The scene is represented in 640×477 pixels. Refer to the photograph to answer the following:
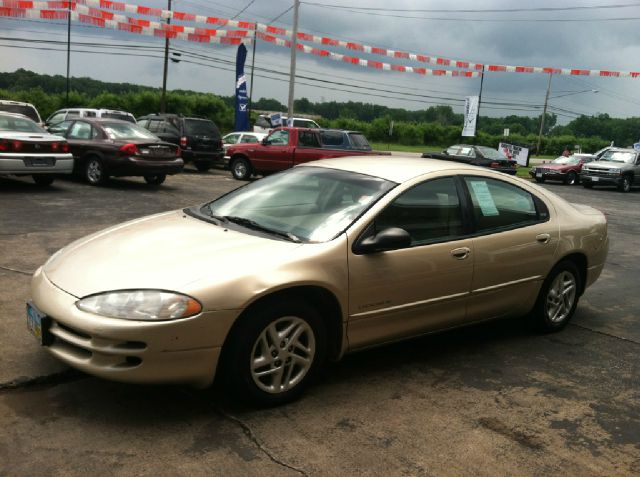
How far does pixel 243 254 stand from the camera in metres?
3.48

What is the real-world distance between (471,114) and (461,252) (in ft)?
104

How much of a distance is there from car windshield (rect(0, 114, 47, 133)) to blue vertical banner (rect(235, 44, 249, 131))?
15468 mm

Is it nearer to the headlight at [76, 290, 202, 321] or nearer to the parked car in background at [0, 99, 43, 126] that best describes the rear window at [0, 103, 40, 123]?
the parked car in background at [0, 99, 43, 126]

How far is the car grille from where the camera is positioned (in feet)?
10.1

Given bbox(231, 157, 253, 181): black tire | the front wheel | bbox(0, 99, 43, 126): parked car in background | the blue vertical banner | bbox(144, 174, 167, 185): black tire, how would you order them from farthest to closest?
the blue vertical banner, the front wheel, bbox(231, 157, 253, 181): black tire, bbox(0, 99, 43, 126): parked car in background, bbox(144, 174, 167, 185): black tire

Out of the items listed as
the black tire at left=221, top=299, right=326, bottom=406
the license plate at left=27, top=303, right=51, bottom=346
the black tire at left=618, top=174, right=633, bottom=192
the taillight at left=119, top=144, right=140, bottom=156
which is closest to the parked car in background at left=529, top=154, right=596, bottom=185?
the black tire at left=618, top=174, right=633, bottom=192

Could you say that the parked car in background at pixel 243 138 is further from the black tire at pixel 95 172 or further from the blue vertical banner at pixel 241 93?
the black tire at pixel 95 172

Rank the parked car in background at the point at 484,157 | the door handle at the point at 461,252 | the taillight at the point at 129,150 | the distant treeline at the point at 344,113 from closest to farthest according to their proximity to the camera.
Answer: the door handle at the point at 461,252, the taillight at the point at 129,150, the parked car in background at the point at 484,157, the distant treeline at the point at 344,113

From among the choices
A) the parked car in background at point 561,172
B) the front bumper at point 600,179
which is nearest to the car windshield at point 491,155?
the parked car in background at point 561,172

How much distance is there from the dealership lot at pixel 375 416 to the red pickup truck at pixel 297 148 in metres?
12.5

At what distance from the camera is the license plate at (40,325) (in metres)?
3.33

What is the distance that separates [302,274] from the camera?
3465mm

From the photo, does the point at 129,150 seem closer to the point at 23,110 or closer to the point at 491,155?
the point at 23,110

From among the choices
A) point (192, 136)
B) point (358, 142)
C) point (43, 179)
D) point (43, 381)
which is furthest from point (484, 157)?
point (43, 381)
